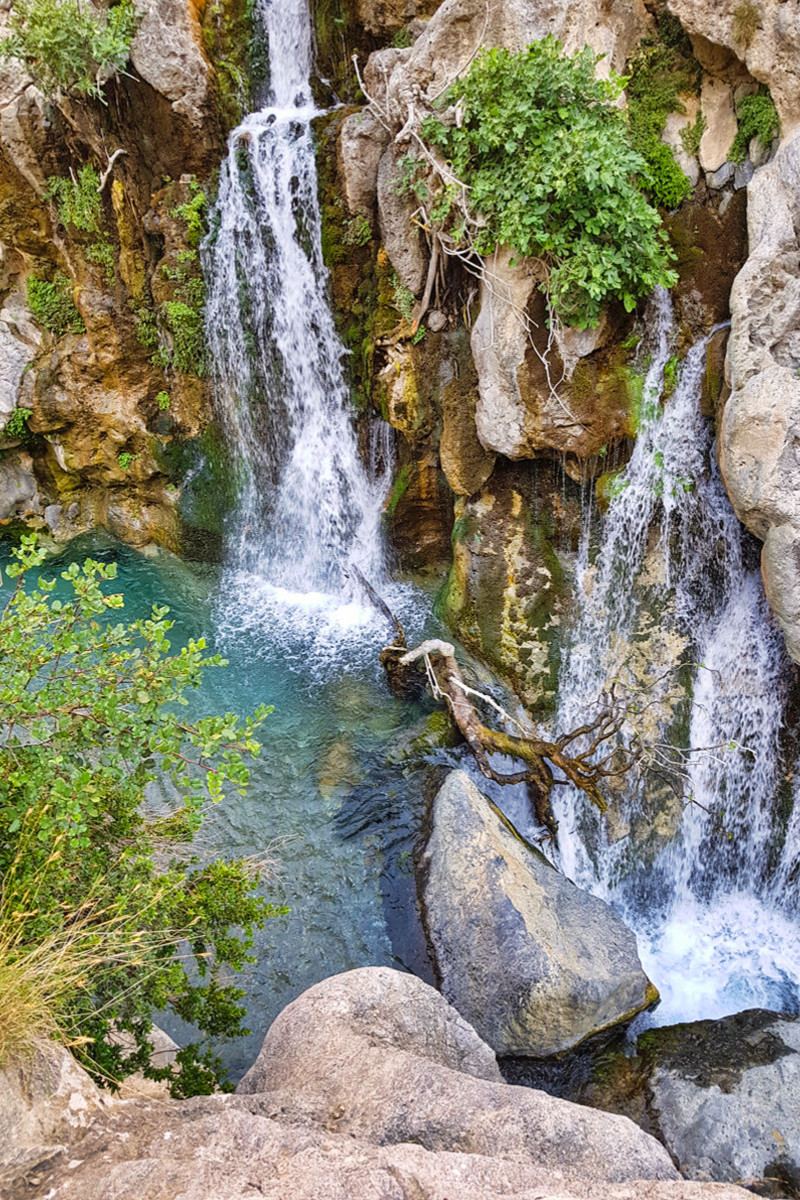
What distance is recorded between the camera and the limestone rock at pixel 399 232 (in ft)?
29.1

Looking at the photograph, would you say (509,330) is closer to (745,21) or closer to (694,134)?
(694,134)

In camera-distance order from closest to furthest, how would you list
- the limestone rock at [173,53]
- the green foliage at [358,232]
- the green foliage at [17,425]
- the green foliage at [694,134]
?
the green foliage at [694,134] < the limestone rock at [173,53] < the green foliage at [358,232] < the green foliage at [17,425]

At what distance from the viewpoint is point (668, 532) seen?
8.22m

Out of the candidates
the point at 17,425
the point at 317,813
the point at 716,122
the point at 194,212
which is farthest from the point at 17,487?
the point at 716,122

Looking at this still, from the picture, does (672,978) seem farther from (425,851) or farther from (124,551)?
(124,551)

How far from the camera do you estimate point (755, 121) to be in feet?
23.5

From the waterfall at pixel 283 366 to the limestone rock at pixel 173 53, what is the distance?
73 cm

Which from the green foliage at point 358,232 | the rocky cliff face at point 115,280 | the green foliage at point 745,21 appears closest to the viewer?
the green foliage at point 745,21

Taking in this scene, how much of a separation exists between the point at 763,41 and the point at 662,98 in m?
1.12

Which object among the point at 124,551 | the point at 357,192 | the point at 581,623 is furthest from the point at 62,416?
the point at 581,623

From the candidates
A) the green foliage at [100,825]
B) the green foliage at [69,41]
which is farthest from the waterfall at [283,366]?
the green foliage at [100,825]

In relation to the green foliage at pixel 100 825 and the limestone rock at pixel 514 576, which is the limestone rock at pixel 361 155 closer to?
the limestone rock at pixel 514 576

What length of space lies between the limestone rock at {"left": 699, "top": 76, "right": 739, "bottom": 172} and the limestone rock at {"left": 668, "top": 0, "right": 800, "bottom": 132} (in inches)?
7.8

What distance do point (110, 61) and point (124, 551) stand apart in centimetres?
673
